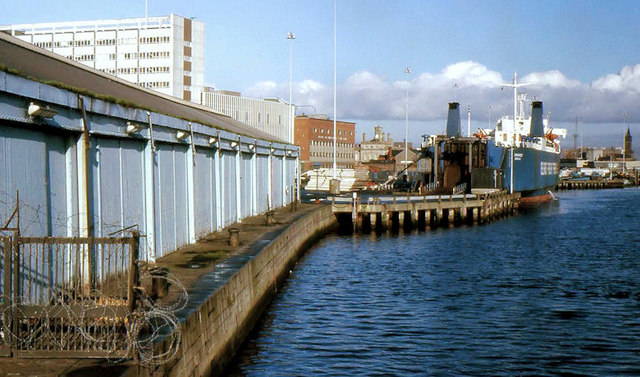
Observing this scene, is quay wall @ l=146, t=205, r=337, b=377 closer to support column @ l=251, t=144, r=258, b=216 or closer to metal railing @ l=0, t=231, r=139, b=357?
metal railing @ l=0, t=231, r=139, b=357

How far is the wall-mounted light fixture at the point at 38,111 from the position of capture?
38.7 feet

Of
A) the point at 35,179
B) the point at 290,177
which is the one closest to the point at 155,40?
the point at 290,177

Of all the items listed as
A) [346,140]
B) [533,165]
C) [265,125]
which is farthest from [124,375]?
[346,140]

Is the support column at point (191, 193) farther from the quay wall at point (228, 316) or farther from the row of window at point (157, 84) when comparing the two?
the row of window at point (157, 84)

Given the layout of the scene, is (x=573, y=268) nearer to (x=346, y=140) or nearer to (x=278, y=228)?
(x=278, y=228)

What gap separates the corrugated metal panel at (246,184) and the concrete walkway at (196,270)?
0.56 m

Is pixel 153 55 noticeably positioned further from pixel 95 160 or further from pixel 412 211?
pixel 95 160

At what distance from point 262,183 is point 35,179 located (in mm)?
25428

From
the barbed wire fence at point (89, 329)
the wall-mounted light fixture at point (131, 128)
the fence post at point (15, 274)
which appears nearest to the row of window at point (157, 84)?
the wall-mounted light fixture at point (131, 128)

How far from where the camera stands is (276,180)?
1671 inches

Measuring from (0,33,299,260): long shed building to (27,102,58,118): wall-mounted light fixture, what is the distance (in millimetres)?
16

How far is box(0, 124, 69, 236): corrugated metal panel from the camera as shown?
1152cm

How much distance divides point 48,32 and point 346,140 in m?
→ 74.3

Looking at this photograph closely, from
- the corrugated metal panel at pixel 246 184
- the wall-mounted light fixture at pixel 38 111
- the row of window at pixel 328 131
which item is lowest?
the corrugated metal panel at pixel 246 184
